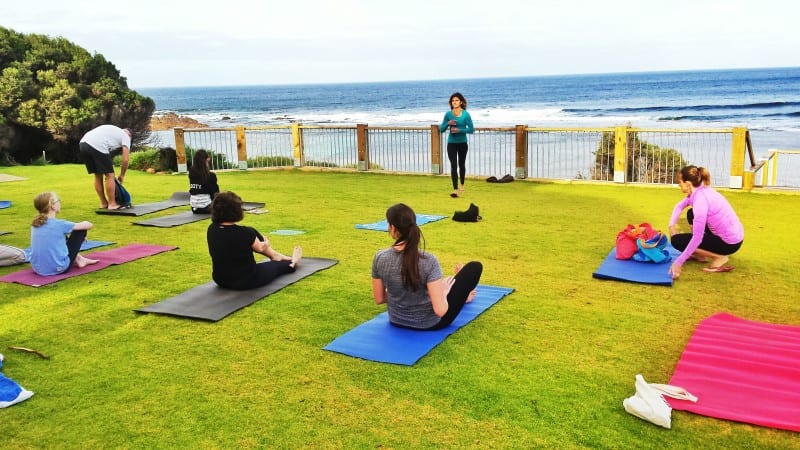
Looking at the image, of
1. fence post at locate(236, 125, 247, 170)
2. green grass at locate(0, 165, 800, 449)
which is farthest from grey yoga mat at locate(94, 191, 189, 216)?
fence post at locate(236, 125, 247, 170)

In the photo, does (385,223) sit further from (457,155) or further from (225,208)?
(225,208)

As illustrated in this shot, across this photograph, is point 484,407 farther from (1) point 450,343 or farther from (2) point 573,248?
(2) point 573,248

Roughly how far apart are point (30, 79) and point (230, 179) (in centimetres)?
1381

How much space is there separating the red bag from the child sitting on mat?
215cm

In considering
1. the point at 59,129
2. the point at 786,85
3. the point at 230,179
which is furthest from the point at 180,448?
the point at 786,85

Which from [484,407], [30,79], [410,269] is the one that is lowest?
[484,407]

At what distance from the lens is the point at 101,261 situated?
6.45 metres

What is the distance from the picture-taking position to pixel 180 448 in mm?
3021

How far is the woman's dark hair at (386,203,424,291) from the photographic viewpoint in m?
3.92

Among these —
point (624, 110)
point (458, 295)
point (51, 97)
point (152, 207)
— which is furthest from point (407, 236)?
point (624, 110)

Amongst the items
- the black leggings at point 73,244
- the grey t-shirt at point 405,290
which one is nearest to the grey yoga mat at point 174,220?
the black leggings at point 73,244

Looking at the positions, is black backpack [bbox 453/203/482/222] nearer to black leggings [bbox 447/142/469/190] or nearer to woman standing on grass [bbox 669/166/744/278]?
black leggings [bbox 447/142/469/190]

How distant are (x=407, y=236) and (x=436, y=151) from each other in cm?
906

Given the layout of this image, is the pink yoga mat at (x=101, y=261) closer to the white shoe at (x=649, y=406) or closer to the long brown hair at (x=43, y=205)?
the long brown hair at (x=43, y=205)
